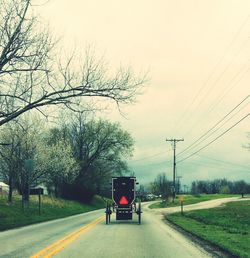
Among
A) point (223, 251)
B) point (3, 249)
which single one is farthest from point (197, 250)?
point (3, 249)

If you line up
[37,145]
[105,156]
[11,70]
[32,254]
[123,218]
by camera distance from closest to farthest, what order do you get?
[32,254] < [11,70] < [123,218] < [37,145] < [105,156]

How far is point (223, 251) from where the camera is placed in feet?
44.1

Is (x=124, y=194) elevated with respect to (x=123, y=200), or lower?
elevated

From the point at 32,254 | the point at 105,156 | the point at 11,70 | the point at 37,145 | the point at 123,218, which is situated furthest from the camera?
the point at 105,156

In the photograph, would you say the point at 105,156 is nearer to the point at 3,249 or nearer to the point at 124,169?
the point at 124,169

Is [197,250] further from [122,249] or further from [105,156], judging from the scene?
[105,156]

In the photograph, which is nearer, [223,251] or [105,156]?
[223,251]

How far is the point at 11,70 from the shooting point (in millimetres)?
24250

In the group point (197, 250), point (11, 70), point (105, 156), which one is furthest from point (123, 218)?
point (105, 156)

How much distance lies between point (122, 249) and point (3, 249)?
3.43 meters

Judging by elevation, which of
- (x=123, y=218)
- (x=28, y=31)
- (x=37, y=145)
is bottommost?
(x=123, y=218)

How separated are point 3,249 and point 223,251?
20.8ft

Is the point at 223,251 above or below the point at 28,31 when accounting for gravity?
below

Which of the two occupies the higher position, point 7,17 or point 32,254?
point 7,17
